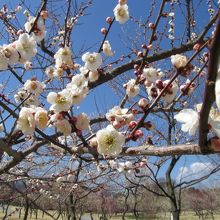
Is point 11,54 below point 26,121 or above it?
above

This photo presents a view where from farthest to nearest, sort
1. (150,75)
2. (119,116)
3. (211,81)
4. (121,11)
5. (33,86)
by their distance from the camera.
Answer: (121,11) < (33,86) < (150,75) < (119,116) < (211,81)

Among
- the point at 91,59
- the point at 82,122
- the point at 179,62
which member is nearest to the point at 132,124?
the point at 82,122

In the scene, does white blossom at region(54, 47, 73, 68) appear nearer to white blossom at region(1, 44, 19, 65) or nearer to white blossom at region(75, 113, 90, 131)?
white blossom at region(1, 44, 19, 65)

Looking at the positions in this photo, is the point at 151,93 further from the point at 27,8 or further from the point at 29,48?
the point at 27,8

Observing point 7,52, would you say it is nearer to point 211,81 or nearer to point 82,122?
point 82,122

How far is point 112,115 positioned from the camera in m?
1.61

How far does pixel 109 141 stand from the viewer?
4.79 feet

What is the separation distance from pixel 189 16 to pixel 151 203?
1612 inches

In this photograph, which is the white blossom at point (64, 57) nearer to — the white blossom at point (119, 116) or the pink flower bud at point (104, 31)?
the pink flower bud at point (104, 31)

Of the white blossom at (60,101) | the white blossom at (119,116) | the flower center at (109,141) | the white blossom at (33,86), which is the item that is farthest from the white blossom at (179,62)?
the white blossom at (33,86)

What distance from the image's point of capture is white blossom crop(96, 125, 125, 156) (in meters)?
1.44

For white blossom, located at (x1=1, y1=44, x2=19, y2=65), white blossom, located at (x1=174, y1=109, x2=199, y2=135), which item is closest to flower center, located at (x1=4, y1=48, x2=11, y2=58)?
white blossom, located at (x1=1, y1=44, x2=19, y2=65)

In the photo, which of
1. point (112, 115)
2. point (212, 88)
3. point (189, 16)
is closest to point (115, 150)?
point (112, 115)

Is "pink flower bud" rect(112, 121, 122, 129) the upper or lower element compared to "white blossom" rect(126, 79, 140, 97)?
lower
